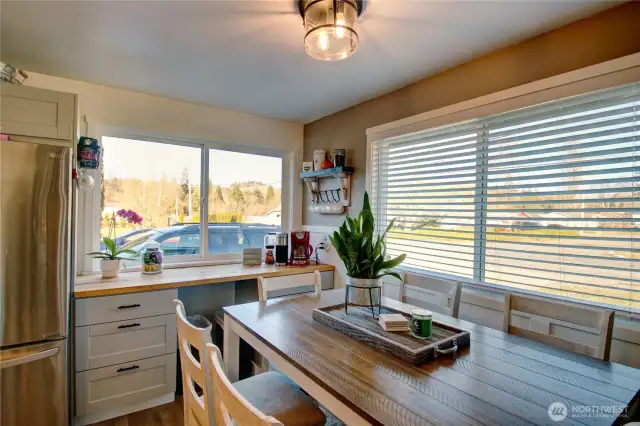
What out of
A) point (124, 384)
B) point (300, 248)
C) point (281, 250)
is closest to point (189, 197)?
point (281, 250)

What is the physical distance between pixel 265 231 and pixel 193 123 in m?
1.25

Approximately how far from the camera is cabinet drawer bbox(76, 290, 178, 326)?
194 cm

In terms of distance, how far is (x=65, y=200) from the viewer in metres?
1.75

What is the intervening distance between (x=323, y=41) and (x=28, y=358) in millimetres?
2168

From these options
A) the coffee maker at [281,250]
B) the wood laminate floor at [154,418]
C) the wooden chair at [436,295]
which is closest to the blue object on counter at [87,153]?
the coffee maker at [281,250]

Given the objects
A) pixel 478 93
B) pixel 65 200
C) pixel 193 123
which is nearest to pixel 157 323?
pixel 65 200

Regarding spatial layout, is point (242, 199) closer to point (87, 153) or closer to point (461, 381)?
point (87, 153)

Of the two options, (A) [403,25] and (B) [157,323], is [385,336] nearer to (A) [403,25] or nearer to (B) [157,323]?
(A) [403,25]

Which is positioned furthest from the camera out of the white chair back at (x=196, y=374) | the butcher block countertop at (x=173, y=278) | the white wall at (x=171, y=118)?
the white wall at (x=171, y=118)

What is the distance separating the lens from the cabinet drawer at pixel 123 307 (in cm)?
194

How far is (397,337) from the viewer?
1.28 meters

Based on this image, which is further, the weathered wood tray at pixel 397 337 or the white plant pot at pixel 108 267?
the white plant pot at pixel 108 267

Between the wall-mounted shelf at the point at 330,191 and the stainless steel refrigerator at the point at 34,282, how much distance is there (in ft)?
6.13

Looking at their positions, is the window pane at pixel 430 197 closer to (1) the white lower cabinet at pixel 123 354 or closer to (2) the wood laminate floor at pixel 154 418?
(1) the white lower cabinet at pixel 123 354
